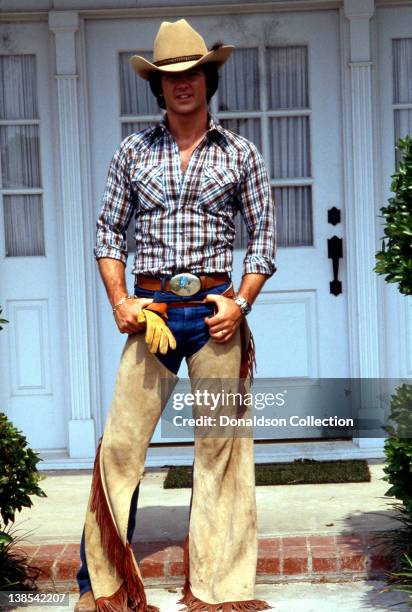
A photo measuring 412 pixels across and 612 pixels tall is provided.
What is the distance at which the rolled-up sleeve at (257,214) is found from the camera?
4168mm

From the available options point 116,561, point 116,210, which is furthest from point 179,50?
point 116,561

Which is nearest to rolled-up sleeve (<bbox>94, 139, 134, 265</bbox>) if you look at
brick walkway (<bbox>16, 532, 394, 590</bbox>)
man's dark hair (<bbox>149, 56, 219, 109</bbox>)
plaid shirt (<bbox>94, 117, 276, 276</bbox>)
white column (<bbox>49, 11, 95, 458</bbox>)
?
plaid shirt (<bbox>94, 117, 276, 276</bbox>)

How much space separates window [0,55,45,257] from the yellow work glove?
7.92ft

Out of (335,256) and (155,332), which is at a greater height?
(335,256)

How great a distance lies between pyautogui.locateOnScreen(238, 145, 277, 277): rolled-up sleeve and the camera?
13.7 ft

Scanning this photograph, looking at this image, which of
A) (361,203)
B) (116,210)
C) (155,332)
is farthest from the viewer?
(361,203)

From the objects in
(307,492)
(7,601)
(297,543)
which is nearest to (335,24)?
(307,492)

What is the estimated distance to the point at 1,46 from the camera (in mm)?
6246

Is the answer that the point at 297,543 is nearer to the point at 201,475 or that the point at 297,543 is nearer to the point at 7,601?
the point at 201,475

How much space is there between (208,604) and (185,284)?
44.6 inches

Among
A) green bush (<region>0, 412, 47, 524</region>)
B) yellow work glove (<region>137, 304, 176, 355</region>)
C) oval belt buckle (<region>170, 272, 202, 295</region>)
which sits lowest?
green bush (<region>0, 412, 47, 524</region>)

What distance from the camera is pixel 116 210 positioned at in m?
4.21

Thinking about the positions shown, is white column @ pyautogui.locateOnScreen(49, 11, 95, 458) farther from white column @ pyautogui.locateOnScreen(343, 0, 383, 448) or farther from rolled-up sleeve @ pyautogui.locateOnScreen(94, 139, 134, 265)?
rolled-up sleeve @ pyautogui.locateOnScreen(94, 139, 134, 265)

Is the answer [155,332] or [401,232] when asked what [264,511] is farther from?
[401,232]
